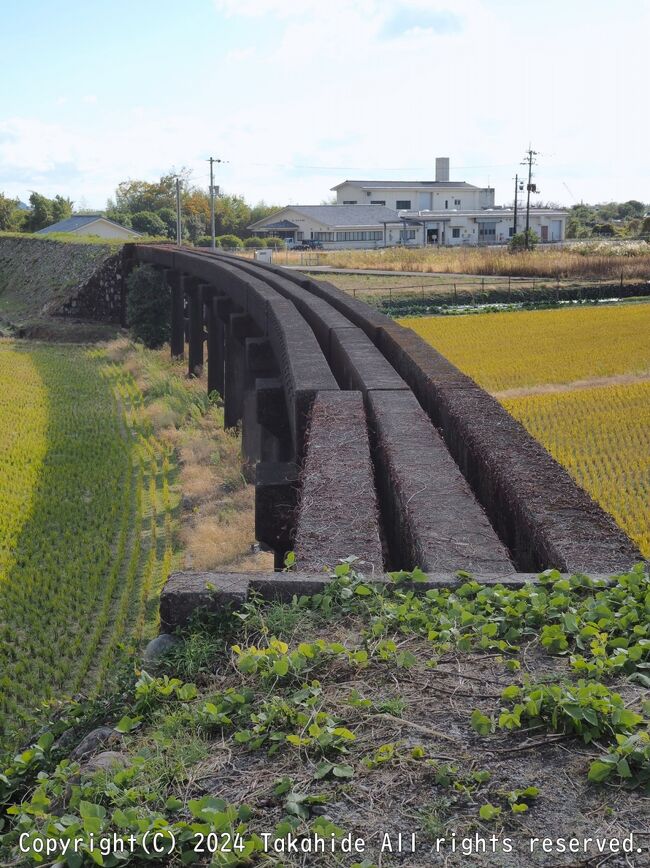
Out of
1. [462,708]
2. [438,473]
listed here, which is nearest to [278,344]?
[438,473]

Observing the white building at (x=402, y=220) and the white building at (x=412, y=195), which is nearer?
the white building at (x=402, y=220)

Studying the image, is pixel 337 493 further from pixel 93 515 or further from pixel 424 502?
pixel 93 515

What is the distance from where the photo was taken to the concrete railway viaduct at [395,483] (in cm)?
445

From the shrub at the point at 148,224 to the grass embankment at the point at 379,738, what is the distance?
6715cm

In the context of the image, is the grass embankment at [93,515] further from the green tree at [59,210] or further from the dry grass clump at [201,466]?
→ the green tree at [59,210]

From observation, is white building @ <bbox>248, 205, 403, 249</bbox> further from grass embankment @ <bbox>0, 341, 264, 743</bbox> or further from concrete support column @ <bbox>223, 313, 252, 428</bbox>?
concrete support column @ <bbox>223, 313, 252, 428</bbox>

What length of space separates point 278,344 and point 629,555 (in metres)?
6.67

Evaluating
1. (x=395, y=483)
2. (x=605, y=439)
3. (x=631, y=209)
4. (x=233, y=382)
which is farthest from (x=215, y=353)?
(x=631, y=209)

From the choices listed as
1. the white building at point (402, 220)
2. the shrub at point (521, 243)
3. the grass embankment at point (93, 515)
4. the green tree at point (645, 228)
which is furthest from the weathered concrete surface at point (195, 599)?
the green tree at point (645, 228)

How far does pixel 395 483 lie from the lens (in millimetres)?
5785

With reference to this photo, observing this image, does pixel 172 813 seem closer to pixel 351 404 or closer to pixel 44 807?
pixel 44 807

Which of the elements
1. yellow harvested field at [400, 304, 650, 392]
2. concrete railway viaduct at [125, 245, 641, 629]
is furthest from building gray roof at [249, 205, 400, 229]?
concrete railway viaduct at [125, 245, 641, 629]

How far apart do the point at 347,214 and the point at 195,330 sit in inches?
2175

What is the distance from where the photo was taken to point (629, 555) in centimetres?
450
